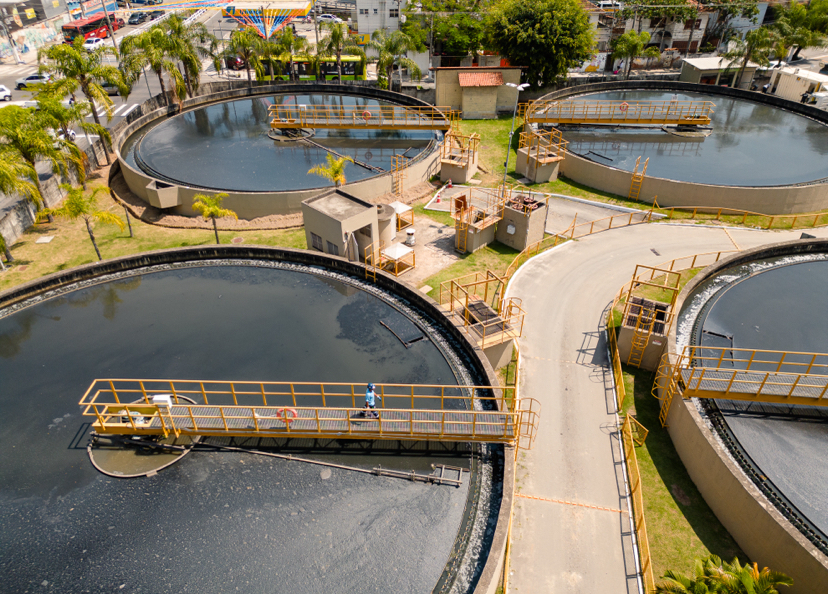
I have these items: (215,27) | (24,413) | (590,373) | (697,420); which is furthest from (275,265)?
(215,27)

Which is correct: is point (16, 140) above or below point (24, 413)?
above

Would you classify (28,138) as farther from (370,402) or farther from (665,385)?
(665,385)

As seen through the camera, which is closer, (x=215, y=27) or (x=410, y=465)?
(x=410, y=465)

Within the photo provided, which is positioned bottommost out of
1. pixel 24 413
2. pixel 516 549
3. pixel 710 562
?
pixel 516 549

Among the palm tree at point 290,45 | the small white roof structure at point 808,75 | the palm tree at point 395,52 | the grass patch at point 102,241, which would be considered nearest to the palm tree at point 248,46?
the palm tree at point 290,45

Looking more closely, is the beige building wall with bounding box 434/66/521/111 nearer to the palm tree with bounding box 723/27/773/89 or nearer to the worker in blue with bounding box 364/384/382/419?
the palm tree with bounding box 723/27/773/89

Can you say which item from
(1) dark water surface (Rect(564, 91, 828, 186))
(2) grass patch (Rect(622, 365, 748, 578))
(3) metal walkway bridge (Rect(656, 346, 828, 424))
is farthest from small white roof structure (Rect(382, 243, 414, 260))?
(1) dark water surface (Rect(564, 91, 828, 186))

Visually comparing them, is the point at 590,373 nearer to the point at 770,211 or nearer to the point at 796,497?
the point at 796,497

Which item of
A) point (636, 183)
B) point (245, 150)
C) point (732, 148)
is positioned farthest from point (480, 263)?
point (732, 148)

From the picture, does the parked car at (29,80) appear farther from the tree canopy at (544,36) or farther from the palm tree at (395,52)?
the tree canopy at (544,36)
